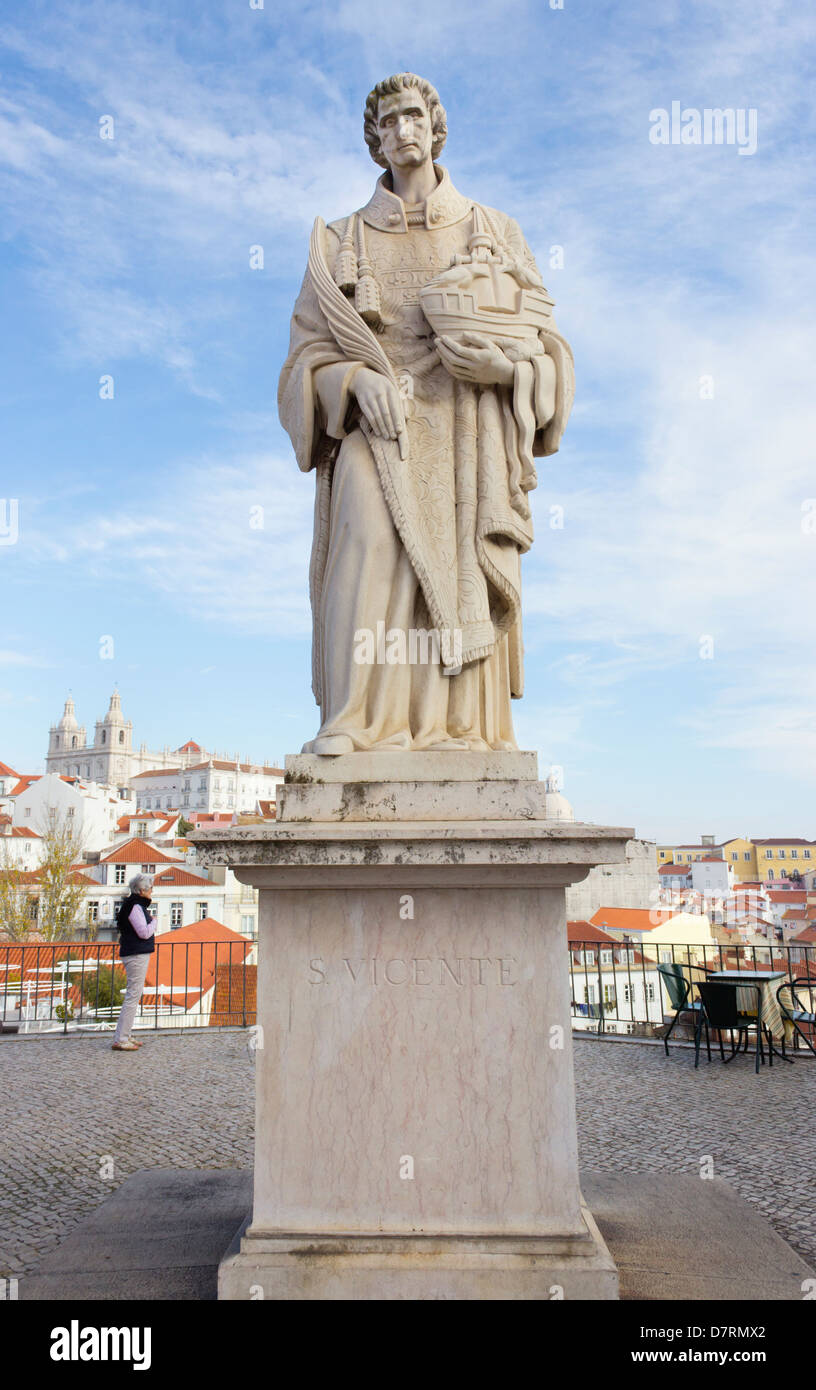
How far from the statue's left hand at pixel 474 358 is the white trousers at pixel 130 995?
769 cm

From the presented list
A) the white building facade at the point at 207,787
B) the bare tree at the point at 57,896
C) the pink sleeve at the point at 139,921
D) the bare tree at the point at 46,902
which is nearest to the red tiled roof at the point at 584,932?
the pink sleeve at the point at 139,921

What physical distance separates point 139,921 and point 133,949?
1.05ft

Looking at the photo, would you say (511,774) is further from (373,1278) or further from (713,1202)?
(713,1202)

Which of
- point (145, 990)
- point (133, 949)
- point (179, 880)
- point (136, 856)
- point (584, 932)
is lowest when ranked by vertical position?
point (145, 990)

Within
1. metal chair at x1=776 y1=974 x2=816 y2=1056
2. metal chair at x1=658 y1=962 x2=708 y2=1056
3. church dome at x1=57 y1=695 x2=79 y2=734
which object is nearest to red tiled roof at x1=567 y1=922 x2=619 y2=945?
metal chair at x1=658 y1=962 x2=708 y2=1056

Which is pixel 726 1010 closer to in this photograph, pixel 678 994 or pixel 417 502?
pixel 678 994

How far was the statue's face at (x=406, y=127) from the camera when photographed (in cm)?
407

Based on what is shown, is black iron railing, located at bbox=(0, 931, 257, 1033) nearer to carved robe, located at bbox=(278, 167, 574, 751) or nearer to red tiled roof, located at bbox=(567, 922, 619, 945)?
carved robe, located at bbox=(278, 167, 574, 751)

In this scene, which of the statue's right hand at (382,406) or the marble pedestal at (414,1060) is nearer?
the marble pedestal at (414,1060)

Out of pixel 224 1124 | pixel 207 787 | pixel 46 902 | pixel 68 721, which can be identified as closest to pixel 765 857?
pixel 46 902

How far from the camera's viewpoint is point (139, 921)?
9391mm

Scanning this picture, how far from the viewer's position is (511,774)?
3.31 meters

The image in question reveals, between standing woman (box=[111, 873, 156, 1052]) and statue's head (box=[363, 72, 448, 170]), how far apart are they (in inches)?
298

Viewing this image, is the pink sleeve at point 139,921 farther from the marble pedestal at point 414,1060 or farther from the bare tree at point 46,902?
the bare tree at point 46,902
